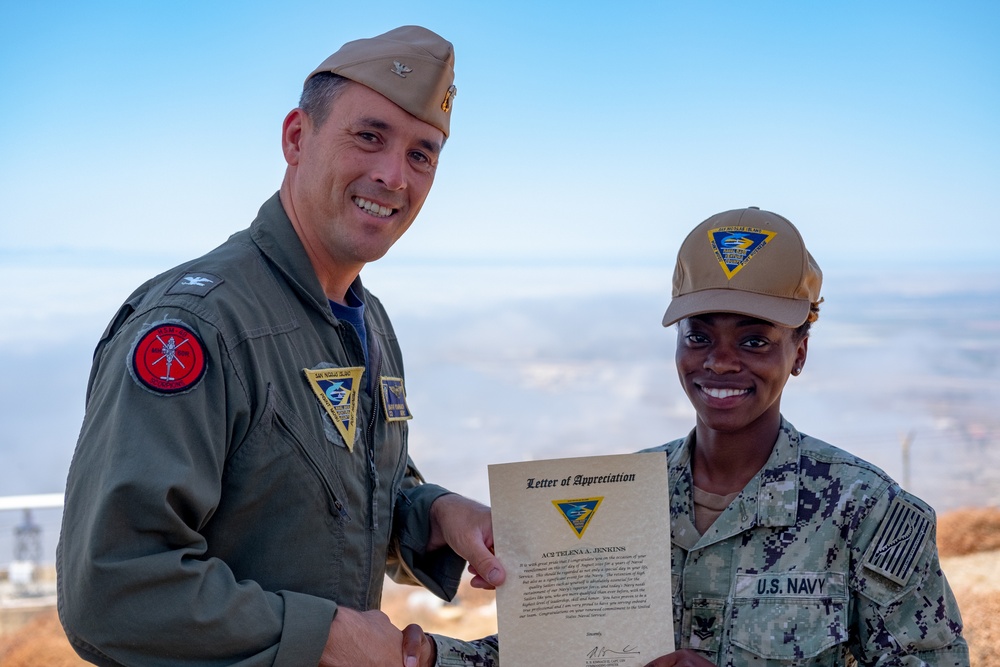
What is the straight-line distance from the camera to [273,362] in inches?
97.6

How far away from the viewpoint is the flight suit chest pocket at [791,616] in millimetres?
2359

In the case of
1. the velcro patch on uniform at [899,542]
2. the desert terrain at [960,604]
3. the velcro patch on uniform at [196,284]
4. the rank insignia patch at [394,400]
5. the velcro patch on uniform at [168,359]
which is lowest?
the desert terrain at [960,604]

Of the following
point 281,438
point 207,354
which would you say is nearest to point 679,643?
point 281,438

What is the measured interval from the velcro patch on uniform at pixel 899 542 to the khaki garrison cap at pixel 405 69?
5.62 feet

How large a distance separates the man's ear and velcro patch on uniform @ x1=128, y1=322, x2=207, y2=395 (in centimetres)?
89

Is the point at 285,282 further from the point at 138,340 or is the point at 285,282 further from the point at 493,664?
the point at 493,664

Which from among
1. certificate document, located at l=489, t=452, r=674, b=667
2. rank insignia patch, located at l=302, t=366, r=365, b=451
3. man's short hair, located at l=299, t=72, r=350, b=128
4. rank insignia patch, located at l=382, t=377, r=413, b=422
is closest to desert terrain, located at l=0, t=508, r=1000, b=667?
rank insignia patch, located at l=382, t=377, r=413, b=422

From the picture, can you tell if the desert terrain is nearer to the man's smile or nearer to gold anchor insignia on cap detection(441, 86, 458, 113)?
the man's smile

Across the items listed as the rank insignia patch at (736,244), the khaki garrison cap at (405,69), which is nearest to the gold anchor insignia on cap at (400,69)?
the khaki garrison cap at (405,69)

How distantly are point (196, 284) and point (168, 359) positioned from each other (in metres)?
0.29

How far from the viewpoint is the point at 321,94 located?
285 cm

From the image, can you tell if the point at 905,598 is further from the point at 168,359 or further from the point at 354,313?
the point at 168,359
